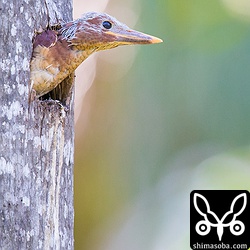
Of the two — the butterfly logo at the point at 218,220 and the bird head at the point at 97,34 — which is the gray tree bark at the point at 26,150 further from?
the butterfly logo at the point at 218,220

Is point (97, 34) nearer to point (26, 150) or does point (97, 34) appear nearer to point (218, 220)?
point (26, 150)

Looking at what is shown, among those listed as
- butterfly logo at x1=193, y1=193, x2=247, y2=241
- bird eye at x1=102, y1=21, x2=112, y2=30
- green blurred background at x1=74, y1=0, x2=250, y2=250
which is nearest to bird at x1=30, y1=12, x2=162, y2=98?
bird eye at x1=102, y1=21, x2=112, y2=30

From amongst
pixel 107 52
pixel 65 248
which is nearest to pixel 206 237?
pixel 107 52

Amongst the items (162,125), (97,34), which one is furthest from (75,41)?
(162,125)

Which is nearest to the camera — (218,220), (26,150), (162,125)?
(26,150)

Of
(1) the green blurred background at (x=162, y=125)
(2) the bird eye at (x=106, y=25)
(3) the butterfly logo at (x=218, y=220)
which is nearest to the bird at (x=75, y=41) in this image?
(2) the bird eye at (x=106, y=25)

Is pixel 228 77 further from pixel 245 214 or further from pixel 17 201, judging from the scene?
pixel 17 201

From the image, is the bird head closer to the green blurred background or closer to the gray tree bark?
the gray tree bark
